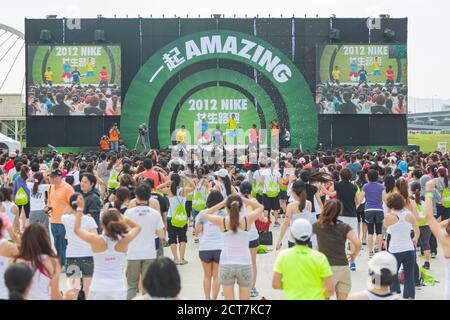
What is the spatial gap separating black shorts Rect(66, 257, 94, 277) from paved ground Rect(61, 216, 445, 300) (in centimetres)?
162

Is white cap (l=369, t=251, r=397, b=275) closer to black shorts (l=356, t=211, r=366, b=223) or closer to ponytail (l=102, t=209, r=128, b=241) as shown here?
ponytail (l=102, t=209, r=128, b=241)

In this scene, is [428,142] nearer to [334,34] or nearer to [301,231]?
[334,34]

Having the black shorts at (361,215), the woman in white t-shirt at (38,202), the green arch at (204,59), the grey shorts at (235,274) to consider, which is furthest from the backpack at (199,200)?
the green arch at (204,59)

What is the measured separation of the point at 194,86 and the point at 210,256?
66.0 ft

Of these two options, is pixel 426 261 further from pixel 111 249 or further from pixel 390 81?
pixel 390 81

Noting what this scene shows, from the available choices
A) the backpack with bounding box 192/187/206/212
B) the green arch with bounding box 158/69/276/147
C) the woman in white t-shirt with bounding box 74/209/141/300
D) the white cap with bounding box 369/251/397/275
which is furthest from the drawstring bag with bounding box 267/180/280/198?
the green arch with bounding box 158/69/276/147

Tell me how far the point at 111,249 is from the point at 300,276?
1.98m

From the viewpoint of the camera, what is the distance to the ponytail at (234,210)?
7.11 m

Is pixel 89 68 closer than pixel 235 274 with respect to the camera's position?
No

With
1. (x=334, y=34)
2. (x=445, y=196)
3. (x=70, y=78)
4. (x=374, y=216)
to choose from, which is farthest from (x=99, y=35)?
(x=374, y=216)

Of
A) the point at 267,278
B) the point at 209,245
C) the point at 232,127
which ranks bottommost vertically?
the point at 267,278

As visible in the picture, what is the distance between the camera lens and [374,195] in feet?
35.8

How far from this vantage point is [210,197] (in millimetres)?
7812

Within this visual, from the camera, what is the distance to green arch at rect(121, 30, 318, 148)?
27391 millimetres
